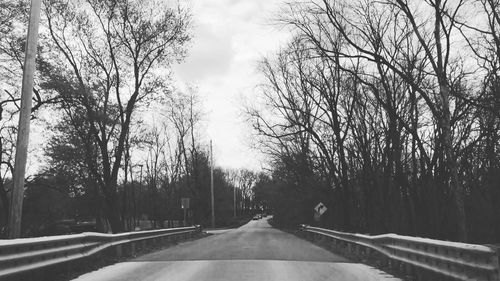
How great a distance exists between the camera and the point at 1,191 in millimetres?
24891

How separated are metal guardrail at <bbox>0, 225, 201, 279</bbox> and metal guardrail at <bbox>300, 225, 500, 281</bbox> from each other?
20.8 feet

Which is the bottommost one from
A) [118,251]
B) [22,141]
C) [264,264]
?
[264,264]

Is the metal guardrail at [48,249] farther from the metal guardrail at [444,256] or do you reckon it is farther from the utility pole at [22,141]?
the metal guardrail at [444,256]

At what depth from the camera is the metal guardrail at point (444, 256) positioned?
5.62 metres

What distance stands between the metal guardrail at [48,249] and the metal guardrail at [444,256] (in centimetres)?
635

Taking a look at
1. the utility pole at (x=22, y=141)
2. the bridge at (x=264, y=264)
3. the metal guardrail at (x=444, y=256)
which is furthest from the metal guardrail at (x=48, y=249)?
the metal guardrail at (x=444, y=256)

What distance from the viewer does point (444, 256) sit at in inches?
274

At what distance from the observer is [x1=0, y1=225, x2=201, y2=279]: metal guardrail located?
22.3 feet

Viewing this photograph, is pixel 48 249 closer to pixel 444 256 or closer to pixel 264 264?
pixel 264 264

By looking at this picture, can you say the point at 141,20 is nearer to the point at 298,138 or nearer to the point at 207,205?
the point at 298,138

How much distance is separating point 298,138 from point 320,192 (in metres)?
5.12

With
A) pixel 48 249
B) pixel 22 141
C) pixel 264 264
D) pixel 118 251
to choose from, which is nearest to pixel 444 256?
pixel 264 264

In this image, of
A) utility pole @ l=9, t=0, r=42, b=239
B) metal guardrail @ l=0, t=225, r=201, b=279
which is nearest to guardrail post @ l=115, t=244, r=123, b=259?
metal guardrail @ l=0, t=225, r=201, b=279

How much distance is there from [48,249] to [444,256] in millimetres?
6652
